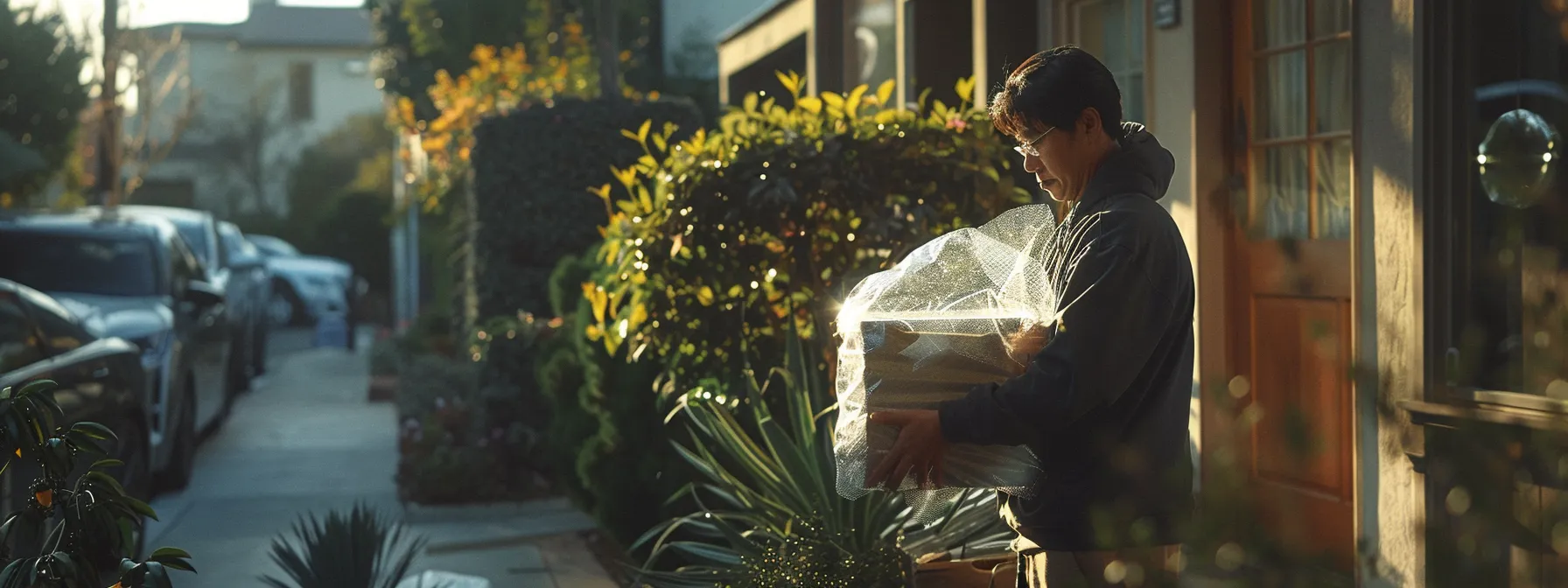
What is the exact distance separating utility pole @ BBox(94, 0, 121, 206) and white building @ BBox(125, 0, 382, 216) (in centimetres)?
2550

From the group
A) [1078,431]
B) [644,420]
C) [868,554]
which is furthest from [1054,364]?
[644,420]

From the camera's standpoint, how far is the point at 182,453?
10.1m

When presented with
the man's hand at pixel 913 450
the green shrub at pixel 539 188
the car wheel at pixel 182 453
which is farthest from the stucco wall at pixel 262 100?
the man's hand at pixel 913 450

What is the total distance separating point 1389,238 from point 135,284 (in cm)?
790

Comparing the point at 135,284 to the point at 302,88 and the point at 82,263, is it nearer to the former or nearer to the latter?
the point at 82,263

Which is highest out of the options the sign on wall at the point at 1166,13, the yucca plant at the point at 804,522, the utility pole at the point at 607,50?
the utility pole at the point at 607,50

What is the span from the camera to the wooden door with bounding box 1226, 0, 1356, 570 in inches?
212

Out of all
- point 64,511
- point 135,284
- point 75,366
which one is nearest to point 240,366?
point 135,284

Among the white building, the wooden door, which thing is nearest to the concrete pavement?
the wooden door

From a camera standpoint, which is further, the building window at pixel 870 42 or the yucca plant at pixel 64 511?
the building window at pixel 870 42

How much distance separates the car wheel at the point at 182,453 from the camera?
1007 cm

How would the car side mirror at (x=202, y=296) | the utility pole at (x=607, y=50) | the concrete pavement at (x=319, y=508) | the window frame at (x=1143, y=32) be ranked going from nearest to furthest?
the window frame at (x=1143, y=32) → the concrete pavement at (x=319, y=508) → the car side mirror at (x=202, y=296) → the utility pole at (x=607, y=50)

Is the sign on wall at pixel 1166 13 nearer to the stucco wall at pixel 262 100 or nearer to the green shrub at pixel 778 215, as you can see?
the green shrub at pixel 778 215

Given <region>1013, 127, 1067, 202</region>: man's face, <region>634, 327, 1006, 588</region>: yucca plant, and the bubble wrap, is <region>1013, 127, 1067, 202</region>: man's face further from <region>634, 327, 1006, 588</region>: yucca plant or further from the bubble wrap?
<region>634, 327, 1006, 588</region>: yucca plant
